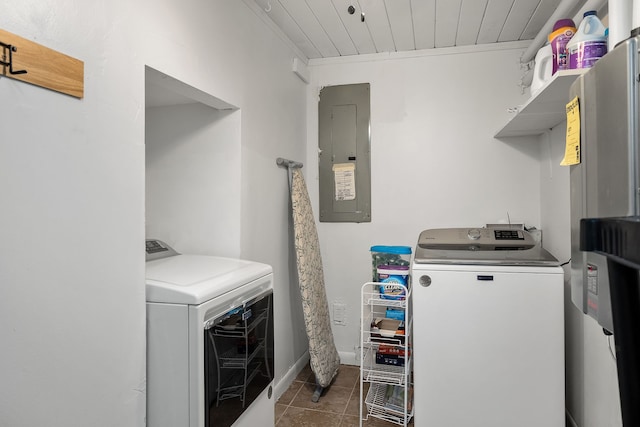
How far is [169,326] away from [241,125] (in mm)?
1119

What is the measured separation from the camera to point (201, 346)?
1.23 m

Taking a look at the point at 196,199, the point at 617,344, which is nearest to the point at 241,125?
the point at 196,199

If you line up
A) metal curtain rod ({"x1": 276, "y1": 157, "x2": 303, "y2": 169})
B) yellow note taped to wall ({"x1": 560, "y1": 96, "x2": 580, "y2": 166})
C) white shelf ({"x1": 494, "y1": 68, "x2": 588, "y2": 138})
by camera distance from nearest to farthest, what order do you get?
1. yellow note taped to wall ({"x1": 560, "y1": 96, "x2": 580, "y2": 166})
2. white shelf ({"x1": 494, "y1": 68, "x2": 588, "y2": 138})
3. metal curtain rod ({"x1": 276, "y1": 157, "x2": 303, "y2": 169})

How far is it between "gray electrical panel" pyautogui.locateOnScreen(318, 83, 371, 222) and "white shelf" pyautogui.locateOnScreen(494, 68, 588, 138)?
986mm

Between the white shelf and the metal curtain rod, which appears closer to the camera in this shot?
the white shelf

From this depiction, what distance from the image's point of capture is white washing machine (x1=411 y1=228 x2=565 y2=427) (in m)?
1.86

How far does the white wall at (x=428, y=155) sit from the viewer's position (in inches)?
107

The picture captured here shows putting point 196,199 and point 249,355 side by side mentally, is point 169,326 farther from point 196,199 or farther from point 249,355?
point 196,199

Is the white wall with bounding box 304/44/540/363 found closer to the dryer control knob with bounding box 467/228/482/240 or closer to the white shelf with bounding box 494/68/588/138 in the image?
the white shelf with bounding box 494/68/588/138

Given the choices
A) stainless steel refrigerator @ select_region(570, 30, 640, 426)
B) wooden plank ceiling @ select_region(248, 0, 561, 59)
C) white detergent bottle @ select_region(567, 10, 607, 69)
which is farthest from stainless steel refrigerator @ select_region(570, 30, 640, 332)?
wooden plank ceiling @ select_region(248, 0, 561, 59)

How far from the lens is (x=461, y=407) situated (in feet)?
6.37

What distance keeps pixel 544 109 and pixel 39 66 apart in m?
2.10

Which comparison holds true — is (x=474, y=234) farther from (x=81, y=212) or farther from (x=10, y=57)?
(x=10, y=57)

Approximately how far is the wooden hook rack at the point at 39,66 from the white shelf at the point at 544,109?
159cm
